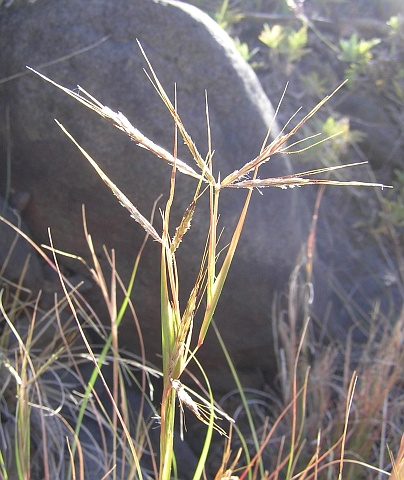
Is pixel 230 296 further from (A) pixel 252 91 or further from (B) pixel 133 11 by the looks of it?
(B) pixel 133 11

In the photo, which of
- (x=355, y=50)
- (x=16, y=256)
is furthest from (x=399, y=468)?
(x=355, y=50)

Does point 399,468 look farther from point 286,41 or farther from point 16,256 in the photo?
point 286,41

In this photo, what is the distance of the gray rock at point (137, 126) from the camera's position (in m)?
1.88

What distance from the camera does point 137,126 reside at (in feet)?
6.25

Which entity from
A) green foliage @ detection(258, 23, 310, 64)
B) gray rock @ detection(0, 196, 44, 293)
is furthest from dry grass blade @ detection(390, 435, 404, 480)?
green foliage @ detection(258, 23, 310, 64)

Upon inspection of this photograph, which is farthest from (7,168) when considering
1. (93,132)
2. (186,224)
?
(186,224)

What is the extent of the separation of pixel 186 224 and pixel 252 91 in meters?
1.64

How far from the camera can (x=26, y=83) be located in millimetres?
1879

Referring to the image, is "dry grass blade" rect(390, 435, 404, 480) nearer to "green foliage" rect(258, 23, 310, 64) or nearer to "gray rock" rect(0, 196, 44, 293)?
"gray rock" rect(0, 196, 44, 293)

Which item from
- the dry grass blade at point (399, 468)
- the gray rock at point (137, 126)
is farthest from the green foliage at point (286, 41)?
the dry grass blade at point (399, 468)

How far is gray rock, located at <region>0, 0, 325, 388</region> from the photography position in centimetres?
188

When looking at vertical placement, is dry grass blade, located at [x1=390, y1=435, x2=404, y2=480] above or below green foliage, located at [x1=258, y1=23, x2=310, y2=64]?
below

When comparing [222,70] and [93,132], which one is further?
[222,70]

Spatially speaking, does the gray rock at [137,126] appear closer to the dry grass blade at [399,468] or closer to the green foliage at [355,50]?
the green foliage at [355,50]
